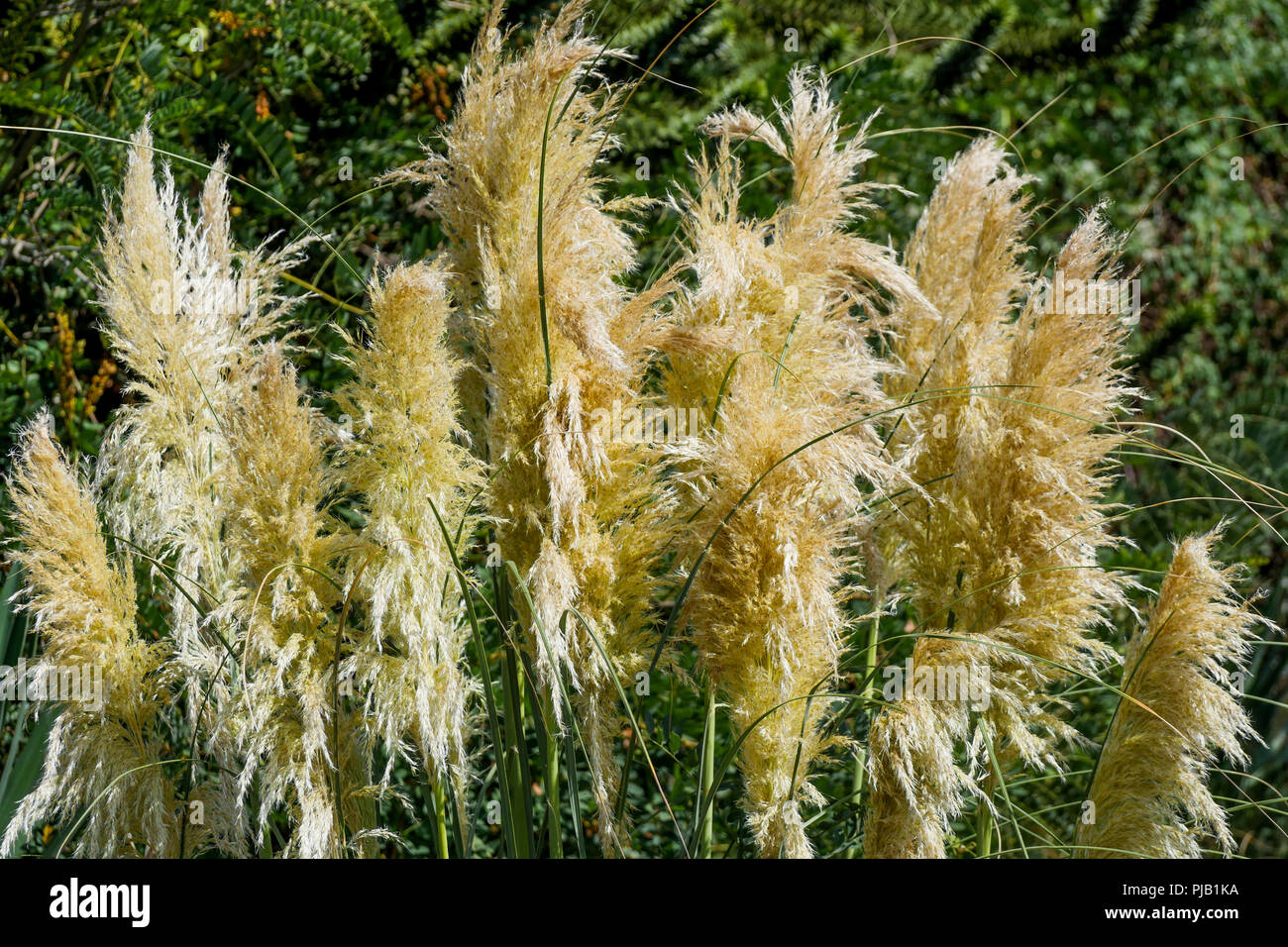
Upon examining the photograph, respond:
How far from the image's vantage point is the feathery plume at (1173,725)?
1.84m

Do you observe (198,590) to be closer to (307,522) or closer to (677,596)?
(307,522)

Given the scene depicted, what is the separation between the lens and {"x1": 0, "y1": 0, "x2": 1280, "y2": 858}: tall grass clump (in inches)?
66.5

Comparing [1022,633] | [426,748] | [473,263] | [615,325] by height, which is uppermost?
[473,263]

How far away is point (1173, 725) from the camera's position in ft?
6.11

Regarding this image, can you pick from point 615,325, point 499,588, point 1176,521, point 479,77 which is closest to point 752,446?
point 615,325

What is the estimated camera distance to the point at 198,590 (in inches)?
79.0

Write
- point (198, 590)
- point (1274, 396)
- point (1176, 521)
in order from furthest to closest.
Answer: point (1274, 396) < point (1176, 521) < point (198, 590)

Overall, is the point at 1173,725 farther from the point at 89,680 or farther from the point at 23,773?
the point at 23,773

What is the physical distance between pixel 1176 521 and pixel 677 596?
3.23 meters
